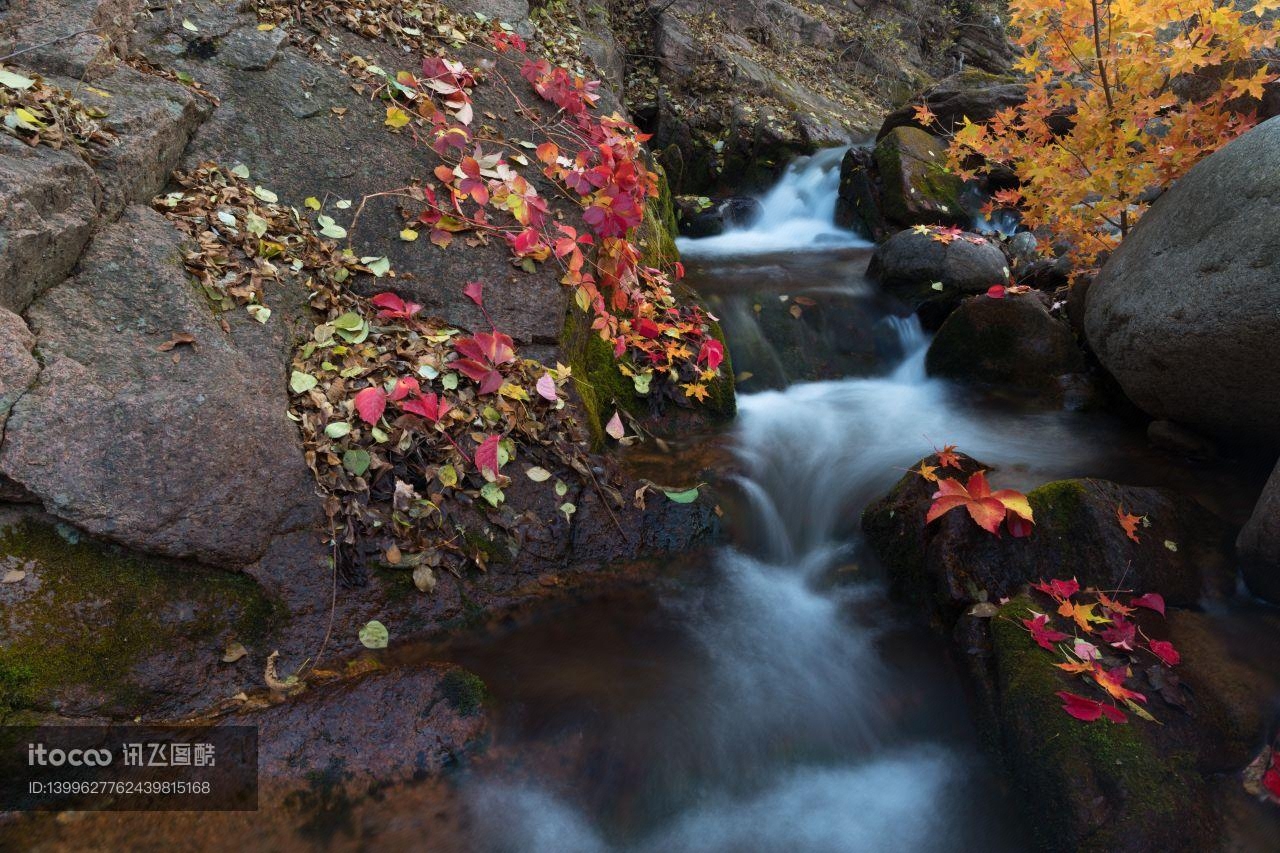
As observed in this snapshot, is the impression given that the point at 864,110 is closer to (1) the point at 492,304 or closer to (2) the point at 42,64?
(1) the point at 492,304

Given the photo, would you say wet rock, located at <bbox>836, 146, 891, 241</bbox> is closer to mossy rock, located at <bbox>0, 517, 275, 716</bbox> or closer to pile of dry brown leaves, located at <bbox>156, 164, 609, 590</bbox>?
pile of dry brown leaves, located at <bbox>156, 164, 609, 590</bbox>

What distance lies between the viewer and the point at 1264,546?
9.98 feet

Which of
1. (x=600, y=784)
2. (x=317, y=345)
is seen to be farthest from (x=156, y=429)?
(x=600, y=784)

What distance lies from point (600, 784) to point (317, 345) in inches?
88.2

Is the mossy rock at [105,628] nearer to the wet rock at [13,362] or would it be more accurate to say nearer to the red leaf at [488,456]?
the wet rock at [13,362]

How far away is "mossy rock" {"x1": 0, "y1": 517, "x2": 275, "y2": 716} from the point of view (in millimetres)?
2152

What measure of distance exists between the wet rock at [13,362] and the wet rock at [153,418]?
0.03 m

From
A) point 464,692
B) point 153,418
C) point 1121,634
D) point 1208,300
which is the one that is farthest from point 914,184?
point 153,418

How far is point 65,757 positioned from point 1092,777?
130 inches

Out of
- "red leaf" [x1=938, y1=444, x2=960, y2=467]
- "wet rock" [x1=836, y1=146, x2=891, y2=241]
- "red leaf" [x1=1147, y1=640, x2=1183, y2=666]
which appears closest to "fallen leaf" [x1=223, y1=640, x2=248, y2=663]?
"red leaf" [x1=938, y1=444, x2=960, y2=467]

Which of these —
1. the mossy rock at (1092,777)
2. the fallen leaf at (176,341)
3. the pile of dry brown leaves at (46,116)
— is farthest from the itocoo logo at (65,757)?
the mossy rock at (1092,777)

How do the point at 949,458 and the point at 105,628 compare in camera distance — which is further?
the point at 949,458

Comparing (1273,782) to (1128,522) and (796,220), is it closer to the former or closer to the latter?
(1128,522)

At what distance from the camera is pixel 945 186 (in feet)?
28.0
